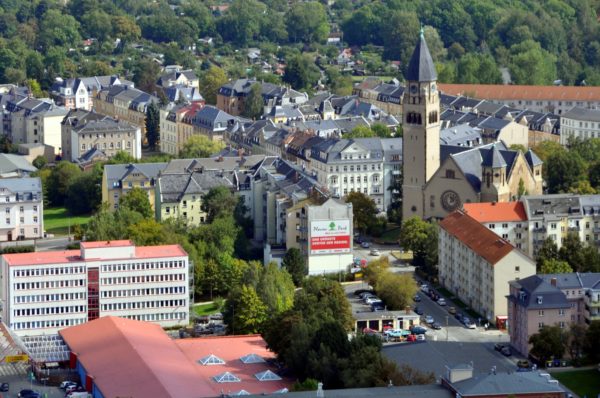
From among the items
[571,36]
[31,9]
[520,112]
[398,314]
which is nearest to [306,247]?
[398,314]

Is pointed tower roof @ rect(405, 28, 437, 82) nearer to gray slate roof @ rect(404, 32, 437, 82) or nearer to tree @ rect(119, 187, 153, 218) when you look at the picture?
gray slate roof @ rect(404, 32, 437, 82)

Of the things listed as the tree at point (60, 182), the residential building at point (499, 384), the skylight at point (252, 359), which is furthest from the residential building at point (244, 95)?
Answer: the residential building at point (499, 384)

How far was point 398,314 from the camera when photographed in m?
63.1

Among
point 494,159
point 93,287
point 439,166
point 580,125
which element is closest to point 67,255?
point 93,287

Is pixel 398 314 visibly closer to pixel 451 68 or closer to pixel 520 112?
pixel 520 112

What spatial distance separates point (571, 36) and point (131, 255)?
6623 cm

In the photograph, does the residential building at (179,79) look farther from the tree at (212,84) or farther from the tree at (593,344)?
the tree at (593,344)

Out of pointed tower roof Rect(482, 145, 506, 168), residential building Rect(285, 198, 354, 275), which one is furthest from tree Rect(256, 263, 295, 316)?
pointed tower roof Rect(482, 145, 506, 168)

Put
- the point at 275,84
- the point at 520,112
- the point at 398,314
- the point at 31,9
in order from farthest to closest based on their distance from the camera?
1. the point at 31,9
2. the point at 275,84
3. the point at 520,112
4. the point at 398,314

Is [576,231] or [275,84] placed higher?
[275,84]

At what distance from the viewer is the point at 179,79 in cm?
10781

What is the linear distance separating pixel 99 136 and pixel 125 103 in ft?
35.8

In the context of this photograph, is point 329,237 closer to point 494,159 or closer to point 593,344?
point 494,159

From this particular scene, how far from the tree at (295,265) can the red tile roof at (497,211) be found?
644 cm
